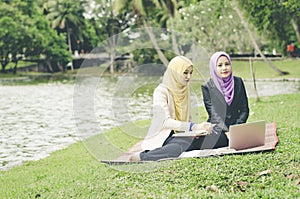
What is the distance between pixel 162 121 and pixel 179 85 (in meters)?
0.41

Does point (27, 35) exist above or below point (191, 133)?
above

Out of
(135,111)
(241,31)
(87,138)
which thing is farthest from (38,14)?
(87,138)

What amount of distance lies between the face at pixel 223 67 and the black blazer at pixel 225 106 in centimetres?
17

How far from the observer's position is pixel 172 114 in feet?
17.7

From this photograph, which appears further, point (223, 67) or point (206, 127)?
point (223, 67)

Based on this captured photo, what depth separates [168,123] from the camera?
525cm

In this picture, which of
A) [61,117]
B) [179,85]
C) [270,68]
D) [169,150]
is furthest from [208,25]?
[169,150]

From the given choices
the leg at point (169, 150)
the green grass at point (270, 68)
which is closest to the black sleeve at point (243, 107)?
the leg at point (169, 150)

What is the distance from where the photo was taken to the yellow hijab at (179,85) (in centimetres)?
526

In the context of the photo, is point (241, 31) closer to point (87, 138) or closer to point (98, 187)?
point (87, 138)

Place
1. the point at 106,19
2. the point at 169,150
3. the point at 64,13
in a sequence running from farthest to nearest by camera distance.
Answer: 1. the point at 64,13
2. the point at 106,19
3. the point at 169,150

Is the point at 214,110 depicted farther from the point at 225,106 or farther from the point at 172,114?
the point at 172,114

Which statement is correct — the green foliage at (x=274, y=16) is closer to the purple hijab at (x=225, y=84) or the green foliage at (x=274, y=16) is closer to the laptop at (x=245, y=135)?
the purple hijab at (x=225, y=84)

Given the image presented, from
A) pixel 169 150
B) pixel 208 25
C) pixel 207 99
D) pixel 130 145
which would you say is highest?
pixel 208 25
